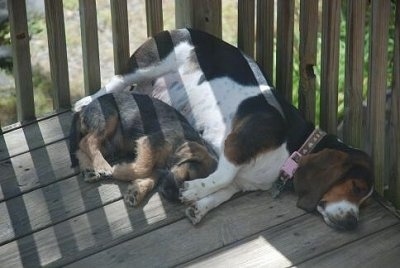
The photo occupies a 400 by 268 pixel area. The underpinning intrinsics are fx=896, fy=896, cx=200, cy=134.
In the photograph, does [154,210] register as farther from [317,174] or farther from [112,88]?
[112,88]

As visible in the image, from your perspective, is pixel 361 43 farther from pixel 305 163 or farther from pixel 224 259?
pixel 224 259

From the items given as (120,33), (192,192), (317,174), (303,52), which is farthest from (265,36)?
(192,192)

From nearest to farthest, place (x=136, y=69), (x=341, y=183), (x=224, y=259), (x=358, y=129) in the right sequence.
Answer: (x=224, y=259), (x=341, y=183), (x=358, y=129), (x=136, y=69)

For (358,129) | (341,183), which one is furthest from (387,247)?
(358,129)

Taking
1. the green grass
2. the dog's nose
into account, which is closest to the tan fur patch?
the dog's nose

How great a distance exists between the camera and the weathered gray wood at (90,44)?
5750mm

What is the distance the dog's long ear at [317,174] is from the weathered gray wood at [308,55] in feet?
2.04

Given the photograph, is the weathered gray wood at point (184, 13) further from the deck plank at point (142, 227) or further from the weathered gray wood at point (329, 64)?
the deck plank at point (142, 227)

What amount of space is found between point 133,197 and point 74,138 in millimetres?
669

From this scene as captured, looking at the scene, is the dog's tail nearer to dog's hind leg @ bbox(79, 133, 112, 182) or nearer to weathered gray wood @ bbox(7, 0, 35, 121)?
dog's hind leg @ bbox(79, 133, 112, 182)

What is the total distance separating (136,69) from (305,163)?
142 cm

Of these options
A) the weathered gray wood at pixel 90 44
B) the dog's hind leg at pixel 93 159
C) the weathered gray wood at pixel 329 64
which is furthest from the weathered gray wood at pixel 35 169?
the weathered gray wood at pixel 329 64

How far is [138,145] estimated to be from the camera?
532 cm

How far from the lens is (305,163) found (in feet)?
16.6
